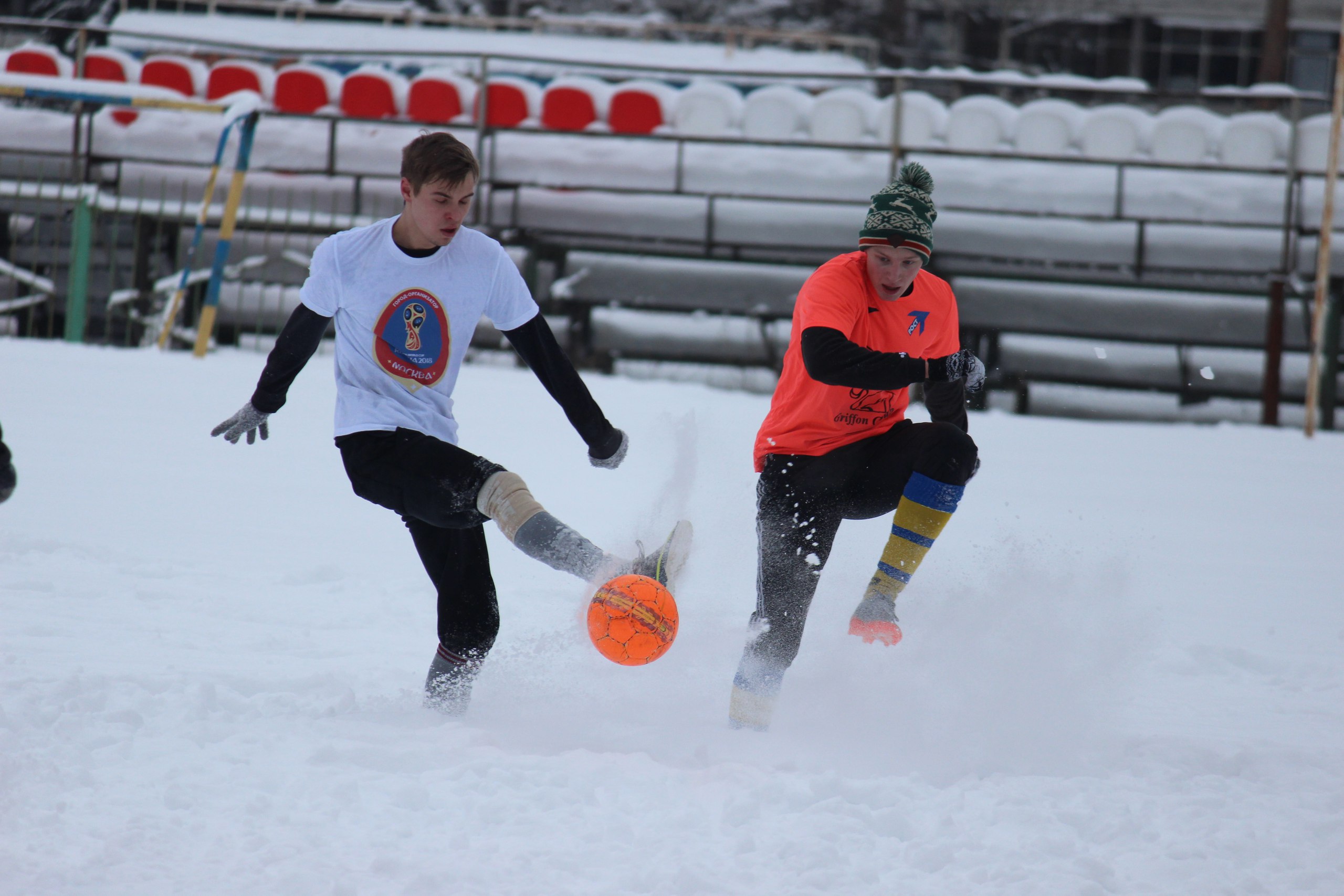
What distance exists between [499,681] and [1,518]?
285 centimetres

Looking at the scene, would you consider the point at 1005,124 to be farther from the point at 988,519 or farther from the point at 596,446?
the point at 596,446

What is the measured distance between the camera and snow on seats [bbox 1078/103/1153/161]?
10688mm

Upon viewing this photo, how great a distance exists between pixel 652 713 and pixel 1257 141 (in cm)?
942

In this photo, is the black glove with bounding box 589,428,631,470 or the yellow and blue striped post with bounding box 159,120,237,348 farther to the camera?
the yellow and blue striped post with bounding box 159,120,237,348

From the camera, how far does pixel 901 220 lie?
10.5 feet

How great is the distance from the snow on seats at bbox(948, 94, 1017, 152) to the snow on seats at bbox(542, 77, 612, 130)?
11.3 feet

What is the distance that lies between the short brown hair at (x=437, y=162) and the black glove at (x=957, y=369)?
1.30 meters

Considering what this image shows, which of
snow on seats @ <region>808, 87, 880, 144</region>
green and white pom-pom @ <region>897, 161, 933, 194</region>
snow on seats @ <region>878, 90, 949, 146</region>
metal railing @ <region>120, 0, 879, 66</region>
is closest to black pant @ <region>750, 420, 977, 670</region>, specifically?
green and white pom-pom @ <region>897, 161, 933, 194</region>

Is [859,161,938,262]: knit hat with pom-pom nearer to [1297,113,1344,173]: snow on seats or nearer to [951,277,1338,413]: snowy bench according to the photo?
[951,277,1338,413]: snowy bench

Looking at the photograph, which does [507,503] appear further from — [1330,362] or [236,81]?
[236,81]

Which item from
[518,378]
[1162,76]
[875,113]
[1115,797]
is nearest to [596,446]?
[1115,797]

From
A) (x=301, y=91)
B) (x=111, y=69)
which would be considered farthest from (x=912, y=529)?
(x=111, y=69)

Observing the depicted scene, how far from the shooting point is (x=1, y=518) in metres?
5.09

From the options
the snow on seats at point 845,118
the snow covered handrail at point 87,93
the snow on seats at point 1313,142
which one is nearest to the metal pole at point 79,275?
the snow covered handrail at point 87,93
